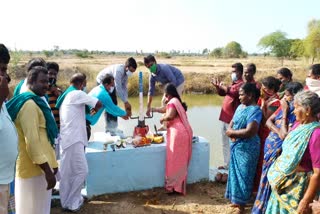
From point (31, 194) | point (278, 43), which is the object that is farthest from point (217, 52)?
point (31, 194)

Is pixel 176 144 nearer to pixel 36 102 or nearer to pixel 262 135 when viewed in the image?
pixel 262 135

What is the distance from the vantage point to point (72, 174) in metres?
3.56

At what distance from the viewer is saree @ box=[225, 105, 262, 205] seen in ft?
11.1

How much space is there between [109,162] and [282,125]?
202cm

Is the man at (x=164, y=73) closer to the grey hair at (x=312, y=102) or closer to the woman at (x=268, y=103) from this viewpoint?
the woman at (x=268, y=103)

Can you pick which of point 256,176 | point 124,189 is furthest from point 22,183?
point 256,176

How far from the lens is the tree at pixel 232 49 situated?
7294 cm

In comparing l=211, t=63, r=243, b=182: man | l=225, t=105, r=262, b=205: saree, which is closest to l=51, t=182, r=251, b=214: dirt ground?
l=225, t=105, r=262, b=205: saree

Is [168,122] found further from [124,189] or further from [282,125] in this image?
[282,125]

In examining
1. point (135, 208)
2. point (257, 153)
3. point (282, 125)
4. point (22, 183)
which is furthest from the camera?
point (135, 208)

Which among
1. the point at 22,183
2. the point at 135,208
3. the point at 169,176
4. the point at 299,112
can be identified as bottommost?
the point at 135,208

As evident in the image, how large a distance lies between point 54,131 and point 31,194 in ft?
1.79

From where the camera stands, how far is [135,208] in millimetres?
3691

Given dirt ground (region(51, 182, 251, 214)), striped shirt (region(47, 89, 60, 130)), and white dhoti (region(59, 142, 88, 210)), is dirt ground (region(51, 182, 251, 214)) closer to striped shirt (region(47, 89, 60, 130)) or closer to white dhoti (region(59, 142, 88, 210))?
white dhoti (region(59, 142, 88, 210))
